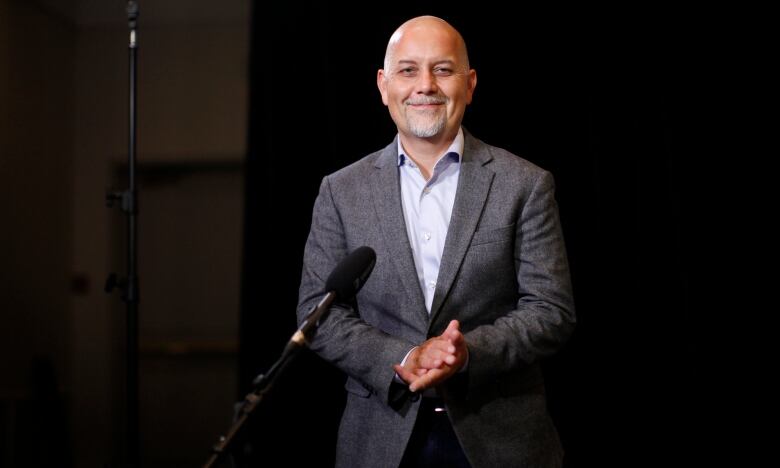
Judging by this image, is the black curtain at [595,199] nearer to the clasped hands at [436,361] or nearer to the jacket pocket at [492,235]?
the jacket pocket at [492,235]

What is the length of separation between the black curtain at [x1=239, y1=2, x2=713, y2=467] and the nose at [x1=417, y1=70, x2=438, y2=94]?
116 centimetres

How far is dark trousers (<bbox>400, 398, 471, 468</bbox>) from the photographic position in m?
1.67

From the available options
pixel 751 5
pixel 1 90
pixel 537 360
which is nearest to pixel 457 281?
pixel 537 360

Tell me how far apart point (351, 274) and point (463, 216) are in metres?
0.37

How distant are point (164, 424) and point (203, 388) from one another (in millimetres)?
314

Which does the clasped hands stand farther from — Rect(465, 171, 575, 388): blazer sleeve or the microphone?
the microphone

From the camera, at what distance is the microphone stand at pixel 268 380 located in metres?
1.32

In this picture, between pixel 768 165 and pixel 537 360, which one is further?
pixel 768 165

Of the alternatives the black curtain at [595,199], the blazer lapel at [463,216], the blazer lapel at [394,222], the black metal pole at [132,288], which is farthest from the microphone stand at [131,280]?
the blazer lapel at [463,216]

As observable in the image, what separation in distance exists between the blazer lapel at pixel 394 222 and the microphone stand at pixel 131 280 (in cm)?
92

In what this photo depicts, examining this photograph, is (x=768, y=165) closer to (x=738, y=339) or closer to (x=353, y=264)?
(x=738, y=339)

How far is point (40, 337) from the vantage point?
15.3 feet

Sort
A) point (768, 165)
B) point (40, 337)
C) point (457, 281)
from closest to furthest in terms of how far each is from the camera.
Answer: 1. point (457, 281)
2. point (768, 165)
3. point (40, 337)

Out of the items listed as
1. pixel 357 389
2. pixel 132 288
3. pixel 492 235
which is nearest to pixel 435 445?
pixel 357 389
